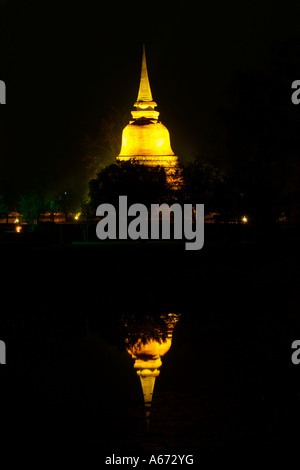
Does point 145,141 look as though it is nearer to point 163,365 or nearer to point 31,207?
point 31,207

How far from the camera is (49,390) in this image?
36.8 ft

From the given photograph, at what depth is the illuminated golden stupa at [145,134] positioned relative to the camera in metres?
61.8

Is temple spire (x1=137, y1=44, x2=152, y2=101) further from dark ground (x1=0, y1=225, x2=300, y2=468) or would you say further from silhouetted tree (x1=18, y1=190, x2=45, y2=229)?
dark ground (x1=0, y1=225, x2=300, y2=468)

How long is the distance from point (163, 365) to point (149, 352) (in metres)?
1.03

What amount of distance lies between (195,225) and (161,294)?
25399 millimetres

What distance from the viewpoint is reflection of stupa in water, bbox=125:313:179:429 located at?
11707 mm

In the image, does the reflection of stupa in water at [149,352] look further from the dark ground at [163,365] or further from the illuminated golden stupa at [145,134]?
the illuminated golden stupa at [145,134]

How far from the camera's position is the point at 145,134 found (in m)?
63.9

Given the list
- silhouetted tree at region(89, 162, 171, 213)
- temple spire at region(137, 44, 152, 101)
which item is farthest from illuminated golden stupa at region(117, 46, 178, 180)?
silhouetted tree at region(89, 162, 171, 213)

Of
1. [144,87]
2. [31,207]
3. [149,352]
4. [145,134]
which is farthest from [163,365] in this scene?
[144,87]

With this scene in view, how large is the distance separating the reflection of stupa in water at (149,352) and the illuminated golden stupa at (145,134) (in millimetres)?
44329

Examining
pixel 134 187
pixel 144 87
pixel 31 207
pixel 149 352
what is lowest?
pixel 149 352

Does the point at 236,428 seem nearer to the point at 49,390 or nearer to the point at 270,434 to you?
the point at 270,434

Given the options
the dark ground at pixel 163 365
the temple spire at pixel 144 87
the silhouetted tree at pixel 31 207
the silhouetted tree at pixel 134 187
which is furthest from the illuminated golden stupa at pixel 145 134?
the dark ground at pixel 163 365
